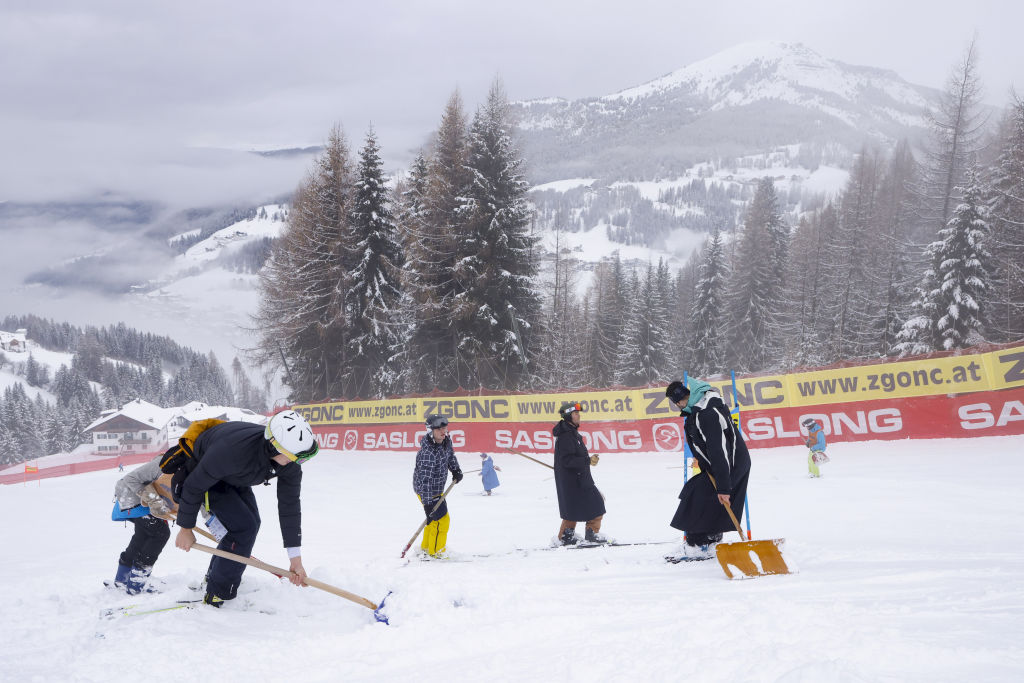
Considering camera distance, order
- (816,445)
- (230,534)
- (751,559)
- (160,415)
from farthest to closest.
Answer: (160,415), (816,445), (751,559), (230,534)

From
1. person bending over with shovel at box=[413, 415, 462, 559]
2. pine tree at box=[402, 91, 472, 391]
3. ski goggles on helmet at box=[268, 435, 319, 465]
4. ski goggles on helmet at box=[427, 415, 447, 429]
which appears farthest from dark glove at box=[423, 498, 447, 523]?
pine tree at box=[402, 91, 472, 391]

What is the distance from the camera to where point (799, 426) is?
15.8 metres

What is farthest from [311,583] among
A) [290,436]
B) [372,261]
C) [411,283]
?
[372,261]

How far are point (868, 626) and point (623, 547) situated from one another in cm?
341

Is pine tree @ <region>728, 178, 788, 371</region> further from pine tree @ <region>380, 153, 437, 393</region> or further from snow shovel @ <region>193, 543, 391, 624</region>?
snow shovel @ <region>193, 543, 391, 624</region>

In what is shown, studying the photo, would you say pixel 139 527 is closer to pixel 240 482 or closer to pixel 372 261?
A: pixel 240 482

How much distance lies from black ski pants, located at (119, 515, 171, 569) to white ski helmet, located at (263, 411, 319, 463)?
71.0 inches

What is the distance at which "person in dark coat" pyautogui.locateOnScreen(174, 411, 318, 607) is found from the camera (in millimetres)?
4570

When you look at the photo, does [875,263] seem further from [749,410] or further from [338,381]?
[338,381]

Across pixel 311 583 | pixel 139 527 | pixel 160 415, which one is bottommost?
pixel 311 583

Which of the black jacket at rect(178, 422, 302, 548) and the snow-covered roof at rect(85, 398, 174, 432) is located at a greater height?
the snow-covered roof at rect(85, 398, 174, 432)

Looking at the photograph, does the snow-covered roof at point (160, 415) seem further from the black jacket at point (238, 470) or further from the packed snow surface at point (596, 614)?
the black jacket at point (238, 470)

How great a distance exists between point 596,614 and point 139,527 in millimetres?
3996

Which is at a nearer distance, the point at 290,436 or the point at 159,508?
the point at 290,436
